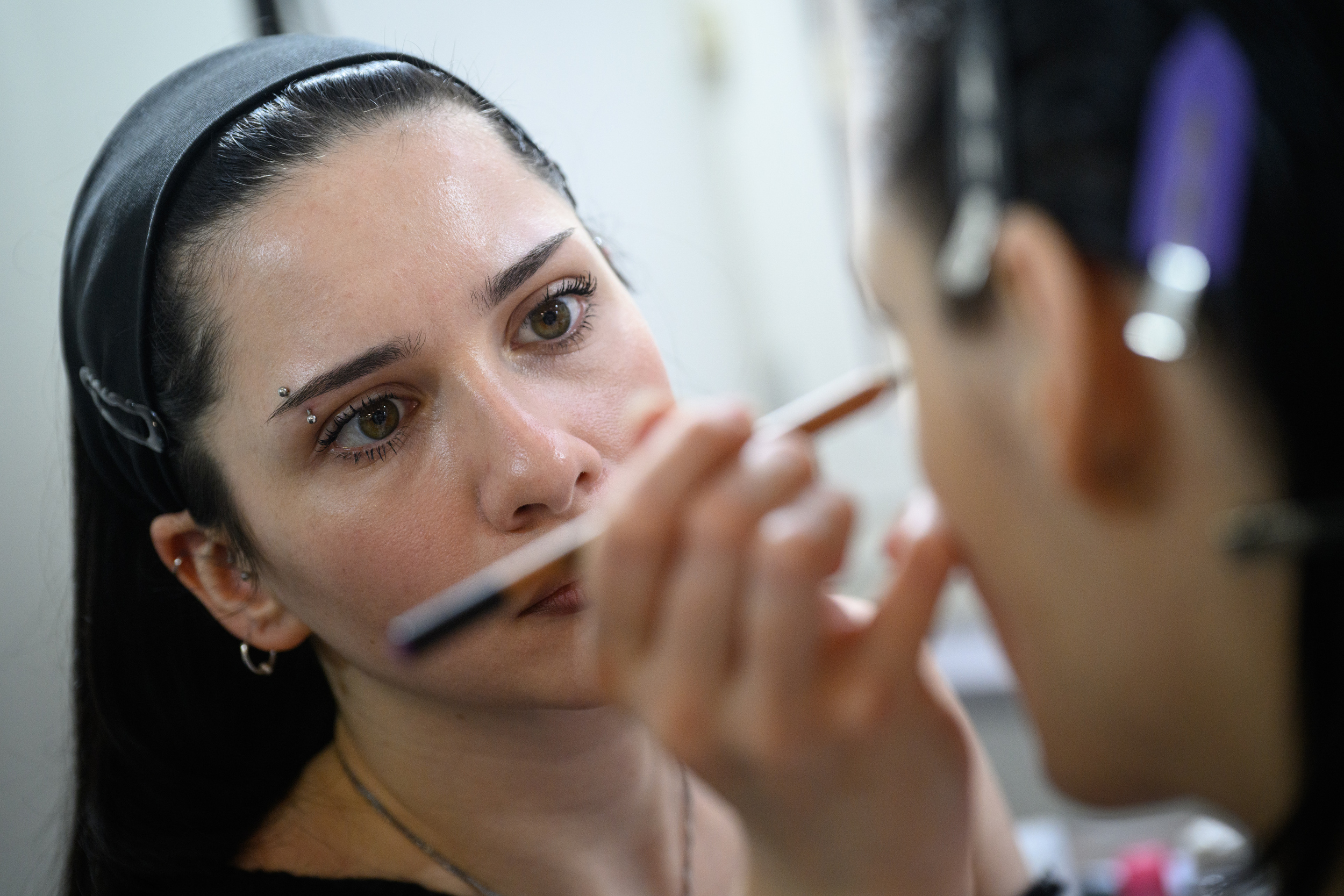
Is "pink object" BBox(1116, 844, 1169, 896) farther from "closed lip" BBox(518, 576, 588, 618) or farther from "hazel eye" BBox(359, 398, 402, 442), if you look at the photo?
"hazel eye" BBox(359, 398, 402, 442)

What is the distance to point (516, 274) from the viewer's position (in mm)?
775

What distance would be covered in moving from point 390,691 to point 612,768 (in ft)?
0.62

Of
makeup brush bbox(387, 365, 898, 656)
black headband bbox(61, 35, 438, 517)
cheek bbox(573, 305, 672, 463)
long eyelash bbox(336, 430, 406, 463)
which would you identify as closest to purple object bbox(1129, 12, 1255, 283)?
makeup brush bbox(387, 365, 898, 656)

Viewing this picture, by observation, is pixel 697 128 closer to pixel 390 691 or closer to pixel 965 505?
pixel 390 691

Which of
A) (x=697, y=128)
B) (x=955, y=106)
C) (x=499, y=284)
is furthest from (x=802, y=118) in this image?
(x=955, y=106)

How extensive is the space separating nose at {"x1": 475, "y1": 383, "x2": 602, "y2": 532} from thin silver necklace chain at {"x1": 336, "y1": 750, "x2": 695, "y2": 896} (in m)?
0.24

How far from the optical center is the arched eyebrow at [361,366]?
724 millimetres

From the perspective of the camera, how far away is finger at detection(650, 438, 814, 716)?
0.47 meters

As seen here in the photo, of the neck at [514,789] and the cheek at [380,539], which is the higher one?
the cheek at [380,539]

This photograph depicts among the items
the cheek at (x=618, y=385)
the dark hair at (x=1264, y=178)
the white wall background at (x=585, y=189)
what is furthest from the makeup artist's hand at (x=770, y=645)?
the white wall background at (x=585, y=189)

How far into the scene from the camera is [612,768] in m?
0.89

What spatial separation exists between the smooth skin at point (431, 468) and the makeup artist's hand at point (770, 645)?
0.22 meters

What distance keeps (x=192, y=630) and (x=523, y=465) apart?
1.39 feet

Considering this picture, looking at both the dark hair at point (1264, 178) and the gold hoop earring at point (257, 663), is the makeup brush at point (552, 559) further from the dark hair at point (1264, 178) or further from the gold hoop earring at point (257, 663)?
the gold hoop earring at point (257, 663)
